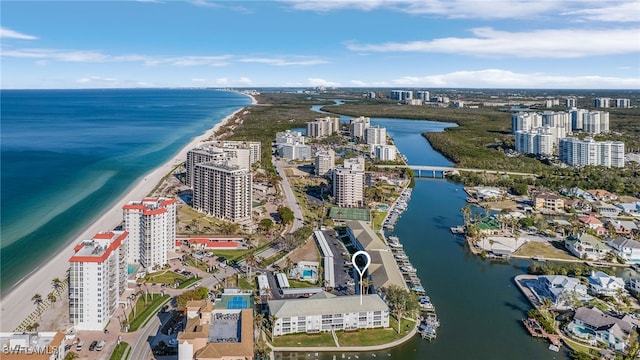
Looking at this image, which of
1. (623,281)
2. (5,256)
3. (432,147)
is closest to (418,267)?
(623,281)

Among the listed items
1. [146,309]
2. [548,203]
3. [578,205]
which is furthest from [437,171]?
[146,309]

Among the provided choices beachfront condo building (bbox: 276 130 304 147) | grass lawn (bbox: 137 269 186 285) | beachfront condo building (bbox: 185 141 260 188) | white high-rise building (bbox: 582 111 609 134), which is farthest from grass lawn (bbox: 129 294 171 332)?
white high-rise building (bbox: 582 111 609 134)

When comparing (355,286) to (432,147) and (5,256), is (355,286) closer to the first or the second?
(5,256)

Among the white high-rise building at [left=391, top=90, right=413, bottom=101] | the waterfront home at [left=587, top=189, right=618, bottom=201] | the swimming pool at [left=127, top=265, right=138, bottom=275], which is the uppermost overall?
the white high-rise building at [left=391, top=90, right=413, bottom=101]

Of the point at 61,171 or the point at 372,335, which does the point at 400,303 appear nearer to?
the point at 372,335

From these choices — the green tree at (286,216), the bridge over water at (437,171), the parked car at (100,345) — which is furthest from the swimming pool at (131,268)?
the bridge over water at (437,171)

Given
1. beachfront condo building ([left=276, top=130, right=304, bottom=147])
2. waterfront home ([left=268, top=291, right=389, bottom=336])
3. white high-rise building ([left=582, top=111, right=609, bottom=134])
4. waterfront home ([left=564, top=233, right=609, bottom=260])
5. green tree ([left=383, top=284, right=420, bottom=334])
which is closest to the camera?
waterfront home ([left=268, top=291, right=389, bottom=336])

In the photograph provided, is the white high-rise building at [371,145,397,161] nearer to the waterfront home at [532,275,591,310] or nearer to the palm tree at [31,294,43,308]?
the waterfront home at [532,275,591,310]
